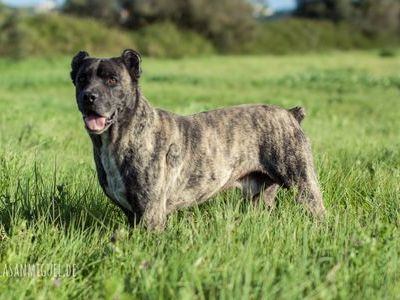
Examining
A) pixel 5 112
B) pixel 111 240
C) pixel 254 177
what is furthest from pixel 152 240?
pixel 5 112

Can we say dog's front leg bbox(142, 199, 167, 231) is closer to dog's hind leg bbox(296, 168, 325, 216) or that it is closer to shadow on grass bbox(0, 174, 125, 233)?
shadow on grass bbox(0, 174, 125, 233)

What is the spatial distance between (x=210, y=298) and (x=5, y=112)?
33.0 feet

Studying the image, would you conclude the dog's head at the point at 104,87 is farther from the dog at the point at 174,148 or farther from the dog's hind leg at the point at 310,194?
the dog's hind leg at the point at 310,194

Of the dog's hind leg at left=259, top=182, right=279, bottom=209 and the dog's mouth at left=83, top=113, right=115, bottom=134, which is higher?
the dog's mouth at left=83, top=113, right=115, bottom=134

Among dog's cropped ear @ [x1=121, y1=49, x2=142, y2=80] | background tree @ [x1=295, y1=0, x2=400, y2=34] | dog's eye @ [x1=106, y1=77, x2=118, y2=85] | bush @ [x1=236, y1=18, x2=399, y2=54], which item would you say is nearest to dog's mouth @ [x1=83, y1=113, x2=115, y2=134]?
dog's eye @ [x1=106, y1=77, x2=118, y2=85]

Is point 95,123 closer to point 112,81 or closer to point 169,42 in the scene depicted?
point 112,81

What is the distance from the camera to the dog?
441cm

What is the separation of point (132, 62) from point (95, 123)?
0.63 meters

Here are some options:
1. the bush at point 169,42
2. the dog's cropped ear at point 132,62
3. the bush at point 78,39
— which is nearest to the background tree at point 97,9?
the bush at point 169,42

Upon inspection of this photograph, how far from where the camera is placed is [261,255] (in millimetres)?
3734

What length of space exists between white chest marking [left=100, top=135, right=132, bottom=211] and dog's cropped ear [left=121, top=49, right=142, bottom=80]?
56cm

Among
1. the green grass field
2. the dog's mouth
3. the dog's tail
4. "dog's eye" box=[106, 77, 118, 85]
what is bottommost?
the green grass field

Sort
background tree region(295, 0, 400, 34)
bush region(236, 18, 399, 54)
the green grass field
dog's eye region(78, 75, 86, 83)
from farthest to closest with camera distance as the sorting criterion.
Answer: background tree region(295, 0, 400, 34), bush region(236, 18, 399, 54), dog's eye region(78, 75, 86, 83), the green grass field

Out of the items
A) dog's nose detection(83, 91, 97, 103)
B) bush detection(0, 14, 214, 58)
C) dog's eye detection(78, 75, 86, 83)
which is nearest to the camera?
dog's nose detection(83, 91, 97, 103)
